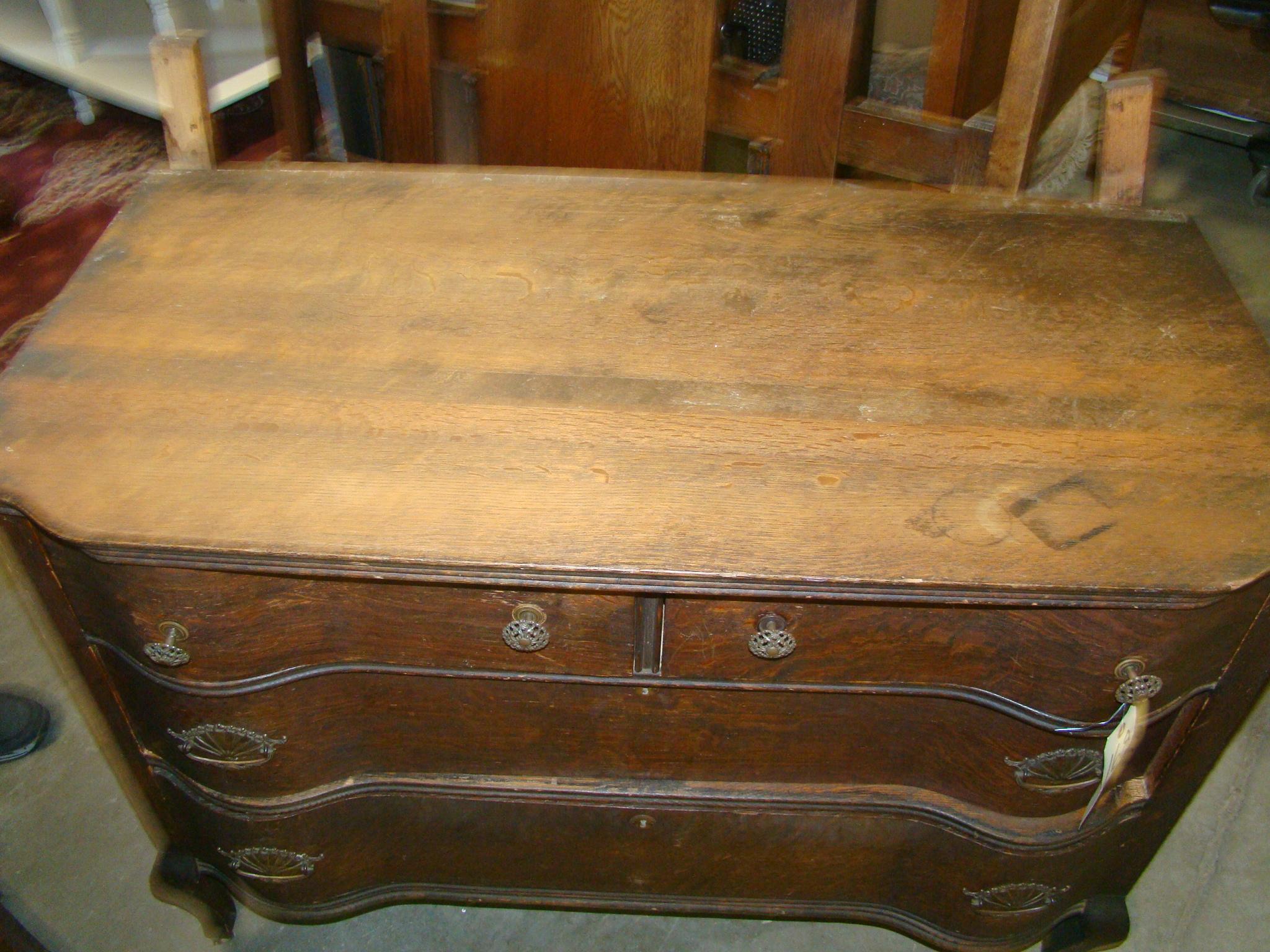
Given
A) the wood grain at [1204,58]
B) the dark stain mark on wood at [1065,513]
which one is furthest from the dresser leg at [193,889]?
the wood grain at [1204,58]

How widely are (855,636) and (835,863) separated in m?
0.44

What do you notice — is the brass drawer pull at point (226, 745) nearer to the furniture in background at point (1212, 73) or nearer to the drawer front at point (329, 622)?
the drawer front at point (329, 622)

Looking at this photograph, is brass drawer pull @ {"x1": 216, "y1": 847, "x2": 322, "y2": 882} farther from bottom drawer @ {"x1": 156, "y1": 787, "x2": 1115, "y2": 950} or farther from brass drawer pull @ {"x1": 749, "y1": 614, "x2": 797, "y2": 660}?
brass drawer pull @ {"x1": 749, "y1": 614, "x2": 797, "y2": 660}

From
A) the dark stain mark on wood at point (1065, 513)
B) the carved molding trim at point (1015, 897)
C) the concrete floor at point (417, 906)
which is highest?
the dark stain mark on wood at point (1065, 513)

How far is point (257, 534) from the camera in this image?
995 mm

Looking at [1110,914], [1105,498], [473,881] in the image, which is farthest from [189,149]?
[1110,914]

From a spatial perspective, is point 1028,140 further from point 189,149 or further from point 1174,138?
point 1174,138

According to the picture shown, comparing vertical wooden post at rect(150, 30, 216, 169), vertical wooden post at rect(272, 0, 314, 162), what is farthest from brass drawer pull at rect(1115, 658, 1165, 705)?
vertical wooden post at rect(272, 0, 314, 162)

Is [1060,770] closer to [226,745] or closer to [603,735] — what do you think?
[603,735]

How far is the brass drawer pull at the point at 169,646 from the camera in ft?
3.67

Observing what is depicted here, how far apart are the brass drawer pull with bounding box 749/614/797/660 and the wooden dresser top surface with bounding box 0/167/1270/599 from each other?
12 cm

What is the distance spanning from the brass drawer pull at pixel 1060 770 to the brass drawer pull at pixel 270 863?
34.4 inches

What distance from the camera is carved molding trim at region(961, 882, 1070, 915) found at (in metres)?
1.36

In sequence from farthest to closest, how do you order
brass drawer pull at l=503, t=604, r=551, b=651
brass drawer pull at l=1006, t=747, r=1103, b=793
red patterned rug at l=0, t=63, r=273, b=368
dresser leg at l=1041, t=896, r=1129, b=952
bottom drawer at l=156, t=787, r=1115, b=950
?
red patterned rug at l=0, t=63, r=273, b=368 → dresser leg at l=1041, t=896, r=1129, b=952 → bottom drawer at l=156, t=787, r=1115, b=950 → brass drawer pull at l=1006, t=747, r=1103, b=793 → brass drawer pull at l=503, t=604, r=551, b=651
